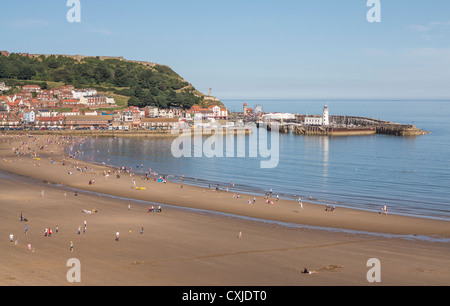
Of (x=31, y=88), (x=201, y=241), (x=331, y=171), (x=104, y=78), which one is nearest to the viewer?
(x=201, y=241)

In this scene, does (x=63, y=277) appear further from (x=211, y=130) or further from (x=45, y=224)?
(x=211, y=130)

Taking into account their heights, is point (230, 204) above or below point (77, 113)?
below

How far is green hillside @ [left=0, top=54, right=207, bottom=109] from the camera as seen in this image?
131 m

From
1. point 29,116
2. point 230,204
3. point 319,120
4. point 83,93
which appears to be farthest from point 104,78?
point 230,204

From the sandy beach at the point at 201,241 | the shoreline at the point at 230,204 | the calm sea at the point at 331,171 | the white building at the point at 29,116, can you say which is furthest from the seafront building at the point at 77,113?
the sandy beach at the point at 201,241

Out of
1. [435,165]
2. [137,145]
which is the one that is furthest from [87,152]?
[435,165]

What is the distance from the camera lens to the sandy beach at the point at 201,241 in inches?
742

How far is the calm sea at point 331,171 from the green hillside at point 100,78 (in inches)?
2027

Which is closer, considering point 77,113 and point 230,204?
point 230,204

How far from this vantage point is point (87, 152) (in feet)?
213

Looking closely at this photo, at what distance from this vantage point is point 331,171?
50.1 metres

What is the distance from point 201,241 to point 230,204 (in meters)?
10.1

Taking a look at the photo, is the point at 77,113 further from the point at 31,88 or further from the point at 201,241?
the point at 201,241
